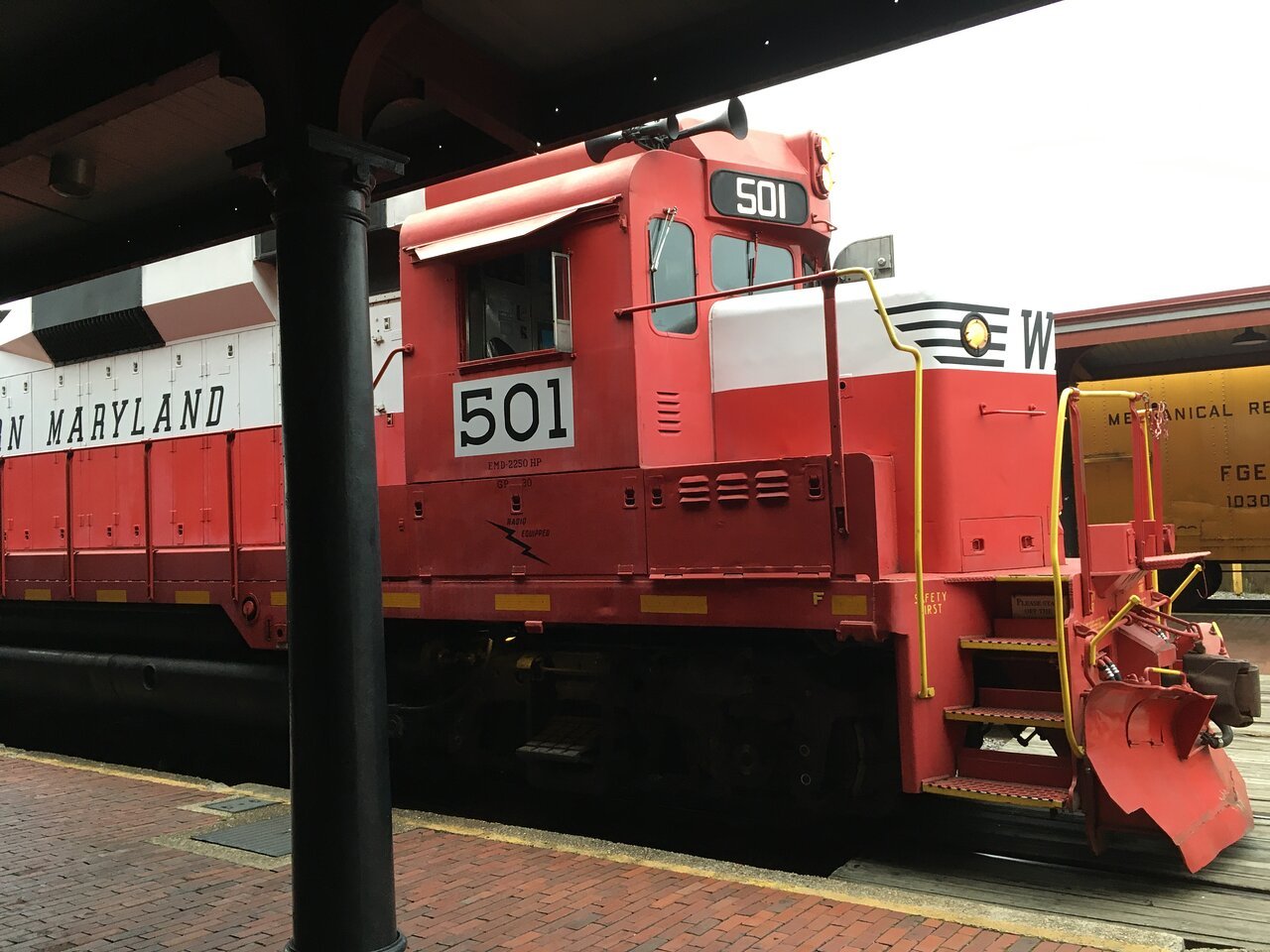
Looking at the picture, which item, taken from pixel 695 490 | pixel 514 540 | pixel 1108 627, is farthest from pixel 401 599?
pixel 1108 627

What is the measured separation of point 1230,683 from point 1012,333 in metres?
2.02

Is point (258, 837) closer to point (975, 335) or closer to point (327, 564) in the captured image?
point (327, 564)

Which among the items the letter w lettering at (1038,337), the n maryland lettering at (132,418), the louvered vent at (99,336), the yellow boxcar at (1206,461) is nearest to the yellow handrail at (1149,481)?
the letter w lettering at (1038,337)

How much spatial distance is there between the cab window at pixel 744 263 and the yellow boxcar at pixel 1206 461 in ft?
26.4

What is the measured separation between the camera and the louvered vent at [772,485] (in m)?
5.01

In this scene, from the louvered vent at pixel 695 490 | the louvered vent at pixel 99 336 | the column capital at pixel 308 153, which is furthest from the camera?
the louvered vent at pixel 99 336

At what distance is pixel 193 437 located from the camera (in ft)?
27.5

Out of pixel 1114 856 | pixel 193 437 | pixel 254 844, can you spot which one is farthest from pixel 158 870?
pixel 1114 856

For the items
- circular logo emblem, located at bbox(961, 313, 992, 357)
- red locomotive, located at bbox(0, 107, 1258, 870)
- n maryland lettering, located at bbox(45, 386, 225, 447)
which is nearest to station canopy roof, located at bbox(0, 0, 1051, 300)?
red locomotive, located at bbox(0, 107, 1258, 870)

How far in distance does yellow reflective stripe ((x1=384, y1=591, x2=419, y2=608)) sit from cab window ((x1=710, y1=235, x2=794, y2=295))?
255 cm

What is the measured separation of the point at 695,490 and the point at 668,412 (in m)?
0.61

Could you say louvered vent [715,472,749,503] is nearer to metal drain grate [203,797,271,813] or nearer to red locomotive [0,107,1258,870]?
red locomotive [0,107,1258,870]

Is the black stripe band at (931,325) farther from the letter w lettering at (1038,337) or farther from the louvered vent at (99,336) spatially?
the louvered vent at (99,336)

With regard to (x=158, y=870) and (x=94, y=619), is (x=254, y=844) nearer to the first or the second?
(x=158, y=870)
